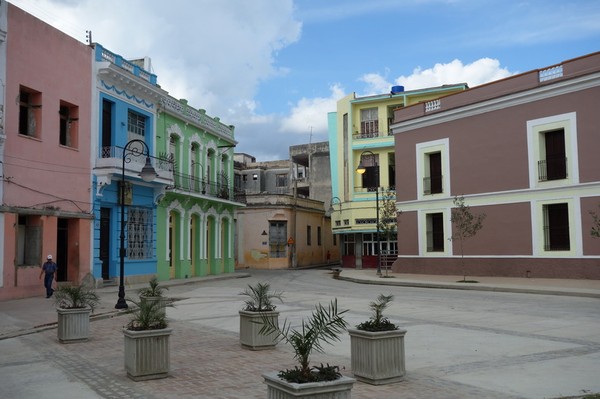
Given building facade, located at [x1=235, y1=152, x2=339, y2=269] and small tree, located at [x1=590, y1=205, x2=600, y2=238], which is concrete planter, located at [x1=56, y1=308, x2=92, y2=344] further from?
building facade, located at [x1=235, y1=152, x2=339, y2=269]

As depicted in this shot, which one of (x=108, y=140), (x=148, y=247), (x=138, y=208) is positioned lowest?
(x=148, y=247)

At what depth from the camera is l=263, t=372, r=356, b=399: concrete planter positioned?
4.84 meters

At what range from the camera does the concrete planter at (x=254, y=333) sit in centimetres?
964

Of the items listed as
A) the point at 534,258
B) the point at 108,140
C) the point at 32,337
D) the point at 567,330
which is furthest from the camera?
the point at 534,258

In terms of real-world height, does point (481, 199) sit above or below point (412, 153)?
below

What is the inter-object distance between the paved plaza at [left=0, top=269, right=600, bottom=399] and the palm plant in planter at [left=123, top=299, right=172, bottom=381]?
0.51 ft

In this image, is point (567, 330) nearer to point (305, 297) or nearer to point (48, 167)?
point (305, 297)

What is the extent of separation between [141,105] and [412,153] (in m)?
14.8

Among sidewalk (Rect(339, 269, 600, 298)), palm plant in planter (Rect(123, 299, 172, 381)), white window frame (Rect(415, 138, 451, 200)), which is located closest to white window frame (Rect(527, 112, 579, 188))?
sidewalk (Rect(339, 269, 600, 298))

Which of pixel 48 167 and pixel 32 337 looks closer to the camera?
pixel 32 337

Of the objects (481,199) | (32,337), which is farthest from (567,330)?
(481,199)

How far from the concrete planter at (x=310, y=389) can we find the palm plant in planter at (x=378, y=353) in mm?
2159

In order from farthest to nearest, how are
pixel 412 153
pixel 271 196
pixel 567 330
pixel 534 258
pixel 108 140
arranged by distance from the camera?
pixel 271 196
pixel 412 153
pixel 534 258
pixel 108 140
pixel 567 330

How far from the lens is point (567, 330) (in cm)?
1120
